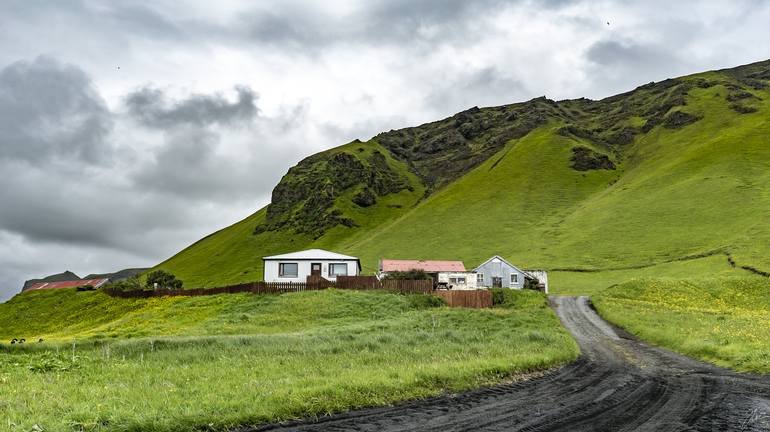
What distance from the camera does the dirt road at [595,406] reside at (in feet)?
39.8

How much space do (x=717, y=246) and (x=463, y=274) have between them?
41.4 m

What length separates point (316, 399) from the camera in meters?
13.3

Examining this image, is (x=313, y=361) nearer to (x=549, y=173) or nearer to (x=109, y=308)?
(x=109, y=308)

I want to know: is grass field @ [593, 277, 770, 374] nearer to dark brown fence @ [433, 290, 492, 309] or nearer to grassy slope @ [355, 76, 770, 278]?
dark brown fence @ [433, 290, 492, 309]

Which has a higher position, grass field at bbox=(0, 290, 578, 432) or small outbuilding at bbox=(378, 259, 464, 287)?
small outbuilding at bbox=(378, 259, 464, 287)

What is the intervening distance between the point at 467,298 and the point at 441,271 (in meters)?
33.5

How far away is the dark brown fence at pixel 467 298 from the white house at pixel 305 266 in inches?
837

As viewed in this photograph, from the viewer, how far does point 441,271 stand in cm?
8238

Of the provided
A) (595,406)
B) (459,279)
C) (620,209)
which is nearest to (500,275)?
(459,279)

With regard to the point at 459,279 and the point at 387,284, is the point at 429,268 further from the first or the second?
the point at 387,284

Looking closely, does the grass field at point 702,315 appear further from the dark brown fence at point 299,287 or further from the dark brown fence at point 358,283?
the dark brown fence at point 358,283

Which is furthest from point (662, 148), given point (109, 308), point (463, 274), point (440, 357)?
point (440, 357)

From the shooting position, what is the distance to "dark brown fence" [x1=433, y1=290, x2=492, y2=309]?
159 feet

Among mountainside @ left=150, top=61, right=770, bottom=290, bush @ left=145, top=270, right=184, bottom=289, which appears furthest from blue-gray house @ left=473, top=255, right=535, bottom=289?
bush @ left=145, top=270, right=184, bottom=289
